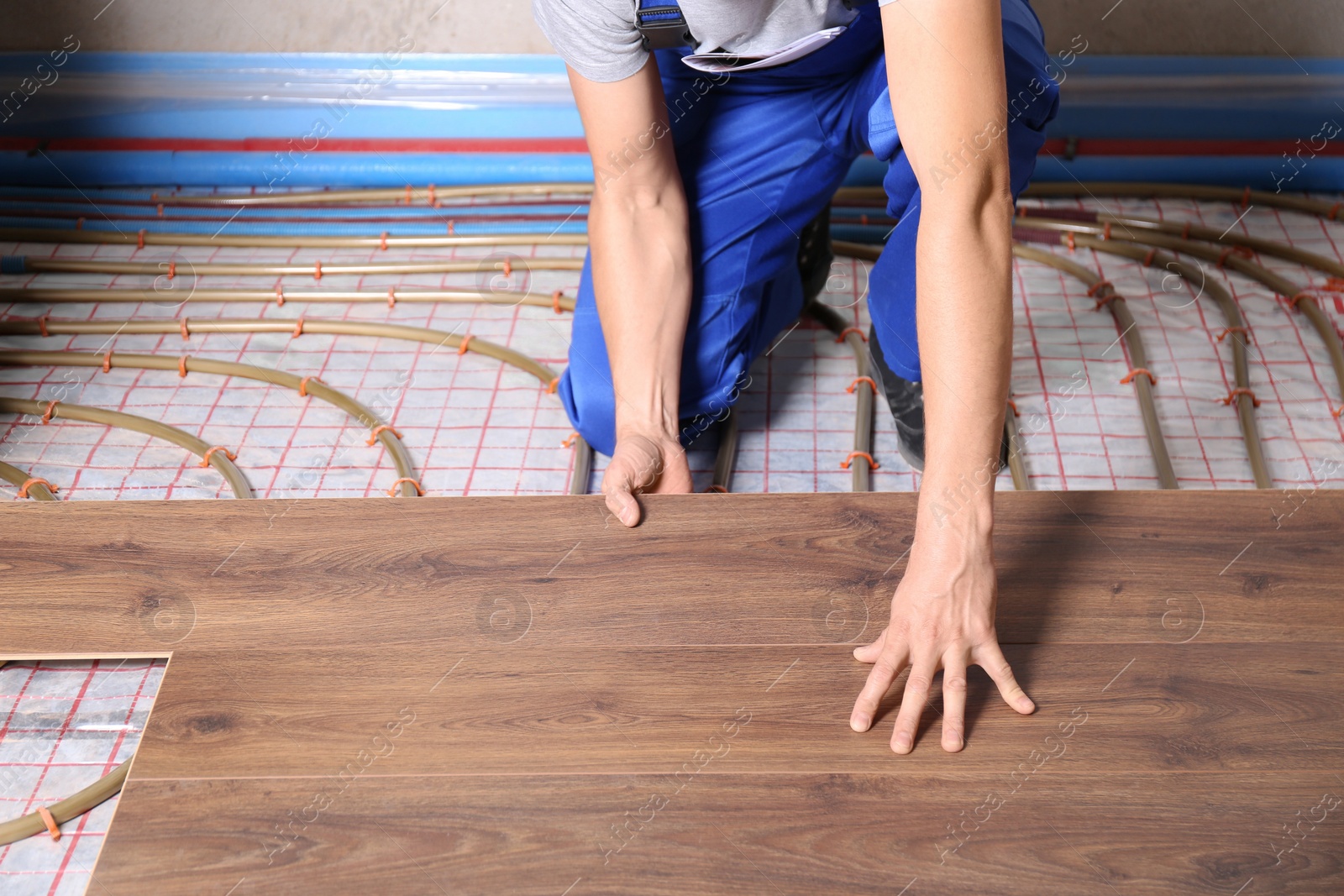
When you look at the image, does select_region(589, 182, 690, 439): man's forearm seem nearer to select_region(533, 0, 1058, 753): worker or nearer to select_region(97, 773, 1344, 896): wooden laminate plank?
select_region(533, 0, 1058, 753): worker

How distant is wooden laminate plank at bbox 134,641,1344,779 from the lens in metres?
1.16

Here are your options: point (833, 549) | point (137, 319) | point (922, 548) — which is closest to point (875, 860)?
point (922, 548)

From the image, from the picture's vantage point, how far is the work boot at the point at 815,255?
2.16 m

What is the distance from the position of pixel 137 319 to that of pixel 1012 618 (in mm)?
2006

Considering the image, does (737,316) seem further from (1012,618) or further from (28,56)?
(28,56)

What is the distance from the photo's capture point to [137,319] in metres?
2.33

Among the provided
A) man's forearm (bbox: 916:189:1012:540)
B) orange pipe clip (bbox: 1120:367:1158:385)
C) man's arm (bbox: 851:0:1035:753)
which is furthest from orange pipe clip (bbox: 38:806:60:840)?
orange pipe clip (bbox: 1120:367:1158:385)

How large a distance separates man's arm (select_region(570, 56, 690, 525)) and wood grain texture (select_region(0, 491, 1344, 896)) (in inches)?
9.9

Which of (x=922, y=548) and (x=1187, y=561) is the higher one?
(x=922, y=548)

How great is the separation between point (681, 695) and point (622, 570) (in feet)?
0.74

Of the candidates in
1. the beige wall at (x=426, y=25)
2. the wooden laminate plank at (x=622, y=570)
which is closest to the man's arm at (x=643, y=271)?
the wooden laminate plank at (x=622, y=570)

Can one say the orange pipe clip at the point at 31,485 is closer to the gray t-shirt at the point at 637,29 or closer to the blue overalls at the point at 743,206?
the blue overalls at the point at 743,206

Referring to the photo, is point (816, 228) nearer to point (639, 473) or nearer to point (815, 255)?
point (815, 255)

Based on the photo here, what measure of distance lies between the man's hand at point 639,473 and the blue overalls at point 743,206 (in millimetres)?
191
